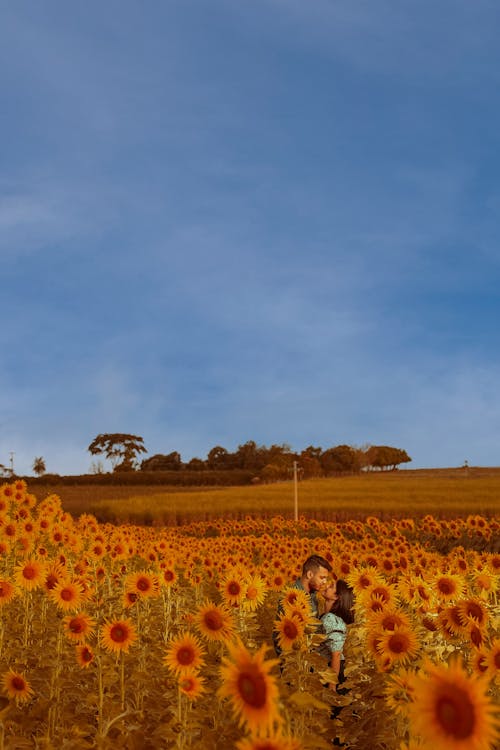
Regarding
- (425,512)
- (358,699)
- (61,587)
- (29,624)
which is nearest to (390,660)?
(358,699)

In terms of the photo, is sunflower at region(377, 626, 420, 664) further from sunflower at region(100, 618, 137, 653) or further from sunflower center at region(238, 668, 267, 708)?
sunflower center at region(238, 668, 267, 708)

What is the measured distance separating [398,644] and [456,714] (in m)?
2.47

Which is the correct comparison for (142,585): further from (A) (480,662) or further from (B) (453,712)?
(B) (453,712)

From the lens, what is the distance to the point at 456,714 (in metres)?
1.88

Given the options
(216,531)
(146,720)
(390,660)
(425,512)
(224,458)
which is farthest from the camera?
(224,458)

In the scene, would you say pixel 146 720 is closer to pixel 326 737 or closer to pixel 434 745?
pixel 326 737

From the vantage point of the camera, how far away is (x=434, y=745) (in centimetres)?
190

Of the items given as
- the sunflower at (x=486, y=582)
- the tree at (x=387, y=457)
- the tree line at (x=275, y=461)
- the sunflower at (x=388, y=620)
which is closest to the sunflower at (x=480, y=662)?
the sunflower at (x=388, y=620)

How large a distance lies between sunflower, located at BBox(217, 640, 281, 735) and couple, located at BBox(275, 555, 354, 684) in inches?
134

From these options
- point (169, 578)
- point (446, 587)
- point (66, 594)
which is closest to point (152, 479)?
point (169, 578)

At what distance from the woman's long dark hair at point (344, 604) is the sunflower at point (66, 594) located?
2.22 m

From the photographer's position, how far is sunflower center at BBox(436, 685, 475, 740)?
6.08 ft

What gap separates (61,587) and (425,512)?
24.6 metres

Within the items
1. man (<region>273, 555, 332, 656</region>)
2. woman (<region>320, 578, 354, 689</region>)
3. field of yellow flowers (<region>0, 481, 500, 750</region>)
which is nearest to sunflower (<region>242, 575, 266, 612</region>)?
field of yellow flowers (<region>0, 481, 500, 750</region>)
